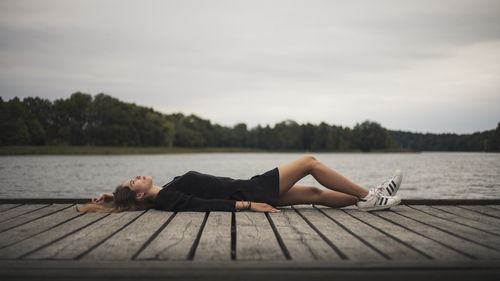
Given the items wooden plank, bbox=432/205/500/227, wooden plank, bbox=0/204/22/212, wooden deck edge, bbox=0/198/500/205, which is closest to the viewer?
wooden plank, bbox=432/205/500/227

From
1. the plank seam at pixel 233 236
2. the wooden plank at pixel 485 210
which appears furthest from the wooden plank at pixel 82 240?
the wooden plank at pixel 485 210

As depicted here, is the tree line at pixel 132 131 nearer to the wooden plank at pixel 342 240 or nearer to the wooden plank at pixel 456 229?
the wooden plank at pixel 456 229

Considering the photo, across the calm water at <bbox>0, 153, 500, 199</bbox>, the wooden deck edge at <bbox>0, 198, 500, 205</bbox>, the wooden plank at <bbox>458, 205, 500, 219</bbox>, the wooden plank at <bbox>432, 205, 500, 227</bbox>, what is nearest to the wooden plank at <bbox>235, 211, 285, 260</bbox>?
the wooden plank at <bbox>432, 205, 500, 227</bbox>

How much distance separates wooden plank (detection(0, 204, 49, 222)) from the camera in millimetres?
3408

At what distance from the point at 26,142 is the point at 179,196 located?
53.5m

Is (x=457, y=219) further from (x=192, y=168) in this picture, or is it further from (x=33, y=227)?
(x=192, y=168)

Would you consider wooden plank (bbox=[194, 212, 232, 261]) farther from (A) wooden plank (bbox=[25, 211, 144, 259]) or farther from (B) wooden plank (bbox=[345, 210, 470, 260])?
(B) wooden plank (bbox=[345, 210, 470, 260])

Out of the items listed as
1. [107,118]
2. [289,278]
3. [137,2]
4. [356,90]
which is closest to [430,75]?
[356,90]

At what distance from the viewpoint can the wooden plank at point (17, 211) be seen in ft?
11.2

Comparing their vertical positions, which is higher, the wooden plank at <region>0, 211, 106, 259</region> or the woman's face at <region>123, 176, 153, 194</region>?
the woman's face at <region>123, 176, 153, 194</region>

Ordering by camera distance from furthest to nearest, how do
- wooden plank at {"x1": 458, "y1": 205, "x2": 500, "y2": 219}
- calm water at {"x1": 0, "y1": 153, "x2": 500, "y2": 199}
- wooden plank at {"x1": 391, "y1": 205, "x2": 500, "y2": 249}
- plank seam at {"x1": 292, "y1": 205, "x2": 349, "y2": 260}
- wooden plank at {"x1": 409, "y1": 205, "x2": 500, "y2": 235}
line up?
1. calm water at {"x1": 0, "y1": 153, "x2": 500, "y2": 199}
2. wooden plank at {"x1": 458, "y1": 205, "x2": 500, "y2": 219}
3. wooden plank at {"x1": 409, "y1": 205, "x2": 500, "y2": 235}
4. wooden plank at {"x1": 391, "y1": 205, "x2": 500, "y2": 249}
5. plank seam at {"x1": 292, "y1": 205, "x2": 349, "y2": 260}

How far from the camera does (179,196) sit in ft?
12.2

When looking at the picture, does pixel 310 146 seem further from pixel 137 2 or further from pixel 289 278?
pixel 289 278

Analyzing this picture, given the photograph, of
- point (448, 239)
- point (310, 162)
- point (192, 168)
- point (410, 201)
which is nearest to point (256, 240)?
point (448, 239)
